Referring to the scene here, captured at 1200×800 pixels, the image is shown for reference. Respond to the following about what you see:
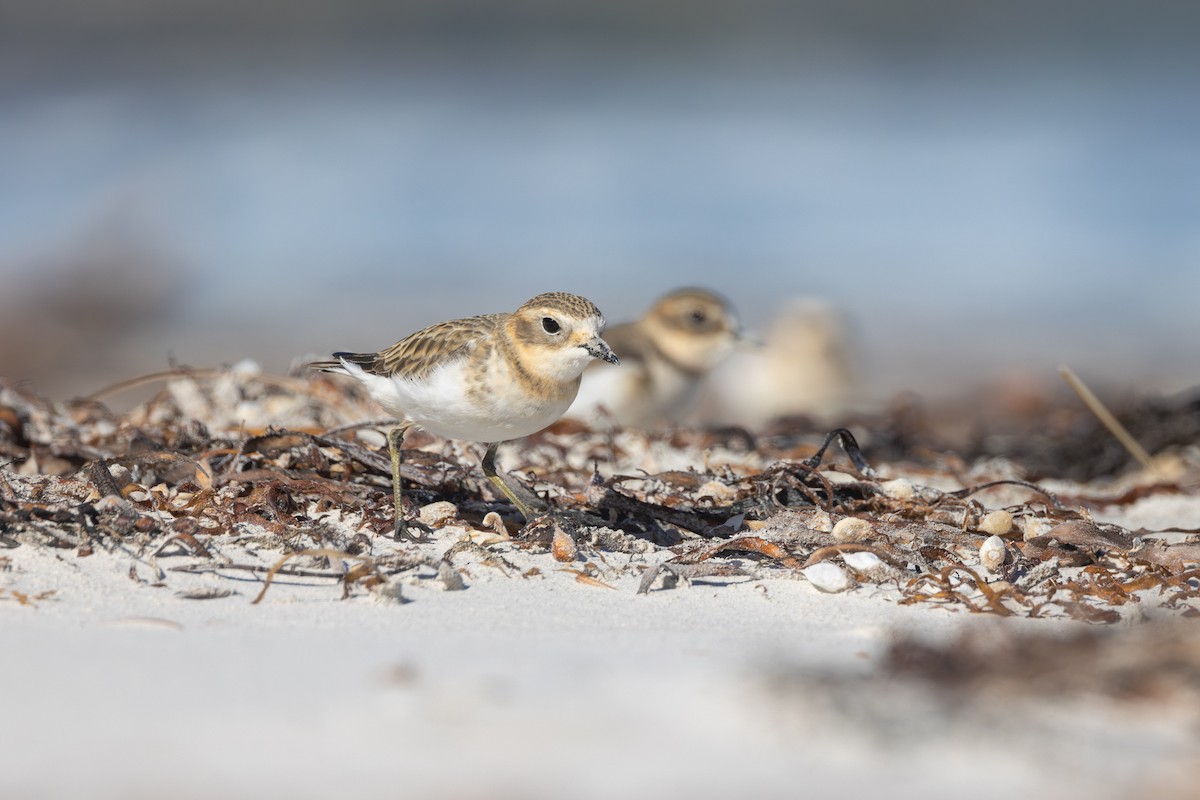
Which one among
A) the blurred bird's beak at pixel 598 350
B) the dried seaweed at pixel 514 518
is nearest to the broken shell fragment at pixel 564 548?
the dried seaweed at pixel 514 518

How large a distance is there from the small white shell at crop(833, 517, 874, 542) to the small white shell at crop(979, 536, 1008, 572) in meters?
0.35

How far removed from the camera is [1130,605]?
3338 mm

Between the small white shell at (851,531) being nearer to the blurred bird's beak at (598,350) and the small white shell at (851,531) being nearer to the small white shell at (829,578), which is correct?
the small white shell at (829,578)

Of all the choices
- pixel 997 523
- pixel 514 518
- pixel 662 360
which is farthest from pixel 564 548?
pixel 662 360

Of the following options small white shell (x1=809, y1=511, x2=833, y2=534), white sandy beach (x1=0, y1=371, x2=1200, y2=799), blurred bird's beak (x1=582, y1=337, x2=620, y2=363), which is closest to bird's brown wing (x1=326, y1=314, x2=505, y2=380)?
blurred bird's beak (x1=582, y1=337, x2=620, y2=363)

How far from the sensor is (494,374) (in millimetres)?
3730

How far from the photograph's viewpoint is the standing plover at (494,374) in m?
3.73

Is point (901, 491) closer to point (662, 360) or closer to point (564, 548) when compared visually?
point (564, 548)

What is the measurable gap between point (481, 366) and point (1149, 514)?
3031 mm

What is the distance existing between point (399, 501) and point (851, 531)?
1.40 m

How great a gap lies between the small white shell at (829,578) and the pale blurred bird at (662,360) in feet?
10.3

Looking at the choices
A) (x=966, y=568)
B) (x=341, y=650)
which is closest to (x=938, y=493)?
(x=966, y=568)

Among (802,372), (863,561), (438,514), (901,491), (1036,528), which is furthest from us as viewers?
(802,372)

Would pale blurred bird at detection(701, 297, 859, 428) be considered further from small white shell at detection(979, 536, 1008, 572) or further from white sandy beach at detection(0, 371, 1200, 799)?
white sandy beach at detection(0, 371, 1200, 799)
